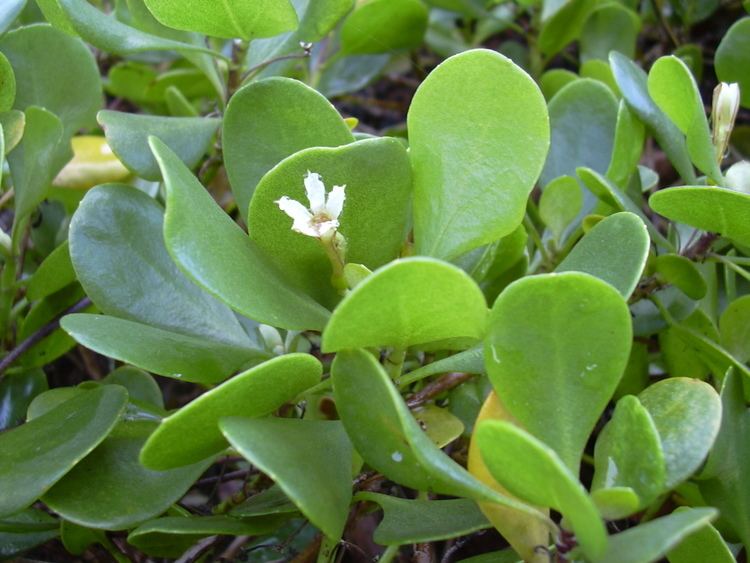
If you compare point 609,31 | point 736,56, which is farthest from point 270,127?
point 609,31

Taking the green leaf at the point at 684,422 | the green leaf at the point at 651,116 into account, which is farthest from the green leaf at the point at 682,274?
the green leaf at the point at 684,422

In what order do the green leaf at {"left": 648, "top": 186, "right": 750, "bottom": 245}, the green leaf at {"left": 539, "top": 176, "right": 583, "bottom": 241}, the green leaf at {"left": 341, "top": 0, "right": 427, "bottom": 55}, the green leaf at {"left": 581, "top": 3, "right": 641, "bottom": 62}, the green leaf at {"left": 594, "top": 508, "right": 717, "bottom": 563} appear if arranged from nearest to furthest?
1. the green leaf at {"left": 594, "top": 508, "right": 717, "bottom": 563}
2. the green leaf at {"left": 648, "top": 186, "right": 750, "bottom": 245}
3. the green leaf at {"left": 539, "top": 176, "right": 583, "bottom": 241}
4. the green leaf at {"left": 341, "top": 0, "right": 427, "bottom": 55}
5. the green leaf at {"left": 581, "top": 3, "right": 641, "bottom": 62}

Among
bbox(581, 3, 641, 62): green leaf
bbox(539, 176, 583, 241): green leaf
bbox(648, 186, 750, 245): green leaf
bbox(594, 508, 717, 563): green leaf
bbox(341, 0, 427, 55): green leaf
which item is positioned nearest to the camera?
bbox(594, 508, 717, 563): green leaf

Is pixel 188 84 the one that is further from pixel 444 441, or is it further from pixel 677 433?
pixel 677 433

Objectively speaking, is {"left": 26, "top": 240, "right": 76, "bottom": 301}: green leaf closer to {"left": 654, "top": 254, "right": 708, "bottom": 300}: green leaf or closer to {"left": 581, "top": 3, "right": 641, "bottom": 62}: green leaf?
{"left": 654, "top": 254, "right": 708, "bottom": 300}: green leaf

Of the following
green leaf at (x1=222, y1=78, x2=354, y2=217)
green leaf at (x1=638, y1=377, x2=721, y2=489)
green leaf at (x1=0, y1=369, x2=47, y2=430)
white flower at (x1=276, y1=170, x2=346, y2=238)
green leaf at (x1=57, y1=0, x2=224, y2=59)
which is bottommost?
green leaf at (x1=0, y1=369, x2=47, y2=430)

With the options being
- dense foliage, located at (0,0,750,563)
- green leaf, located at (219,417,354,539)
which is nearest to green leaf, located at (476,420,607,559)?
dense foliage, located at (0,0,750,563)

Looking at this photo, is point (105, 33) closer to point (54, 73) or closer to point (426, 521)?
point (54, 73)
